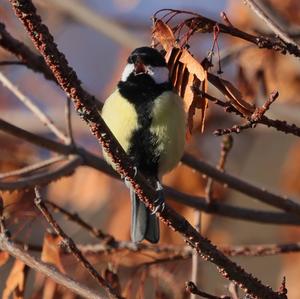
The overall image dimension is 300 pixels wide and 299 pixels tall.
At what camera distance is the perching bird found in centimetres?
174

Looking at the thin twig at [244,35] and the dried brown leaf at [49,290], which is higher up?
the thin twig at [244,35]

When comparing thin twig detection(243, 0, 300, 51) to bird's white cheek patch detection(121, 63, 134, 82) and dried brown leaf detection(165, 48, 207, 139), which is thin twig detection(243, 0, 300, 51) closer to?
dried brown leaf detection(165, 48, 207, 139)

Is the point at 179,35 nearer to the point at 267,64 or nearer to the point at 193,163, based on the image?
the point at 193,163

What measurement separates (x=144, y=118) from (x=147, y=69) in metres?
0.13

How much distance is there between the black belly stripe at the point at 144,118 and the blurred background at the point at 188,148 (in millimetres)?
212

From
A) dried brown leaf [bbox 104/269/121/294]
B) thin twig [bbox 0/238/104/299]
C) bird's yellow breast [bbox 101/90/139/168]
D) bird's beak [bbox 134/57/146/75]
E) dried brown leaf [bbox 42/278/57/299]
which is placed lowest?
thin twig [bbox 0/238/104/299]

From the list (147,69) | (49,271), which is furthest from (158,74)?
(49,271)

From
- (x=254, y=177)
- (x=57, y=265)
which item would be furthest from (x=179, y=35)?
(x=254, y=177)

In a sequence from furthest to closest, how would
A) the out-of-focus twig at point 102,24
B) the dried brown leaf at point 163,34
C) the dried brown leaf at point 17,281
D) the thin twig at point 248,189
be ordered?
the out-of-focus twig at point 102,24 < the thin twig at point 248,189 < the dried brown leaf at point 17,281 < the dried brown leaf at point 163,34

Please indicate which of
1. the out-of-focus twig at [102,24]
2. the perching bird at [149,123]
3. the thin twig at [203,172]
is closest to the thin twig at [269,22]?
the perching bird at [149,123]

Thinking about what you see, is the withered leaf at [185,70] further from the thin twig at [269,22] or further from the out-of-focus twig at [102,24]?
the out-of-focus twig at [102,24]

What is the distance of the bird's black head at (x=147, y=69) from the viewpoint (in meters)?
1.77

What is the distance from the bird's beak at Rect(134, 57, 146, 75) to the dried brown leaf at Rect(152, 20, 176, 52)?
503mm

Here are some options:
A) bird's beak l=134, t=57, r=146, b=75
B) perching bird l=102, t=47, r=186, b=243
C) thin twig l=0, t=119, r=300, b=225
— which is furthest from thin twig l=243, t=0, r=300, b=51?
thin twig l=0, t=119, r=300, b=225
